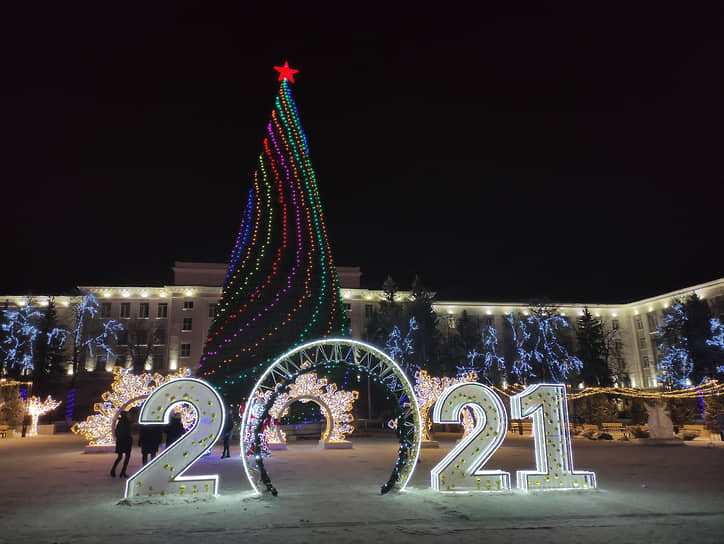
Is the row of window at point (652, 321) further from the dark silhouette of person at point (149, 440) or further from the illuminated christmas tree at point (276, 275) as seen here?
the dark silhouette of person at point (149, 440)

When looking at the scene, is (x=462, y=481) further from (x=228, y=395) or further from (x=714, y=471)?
(x=228, y=395)

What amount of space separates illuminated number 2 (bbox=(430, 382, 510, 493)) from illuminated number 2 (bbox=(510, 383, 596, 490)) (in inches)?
16.4

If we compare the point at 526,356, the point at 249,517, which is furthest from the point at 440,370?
the point at 249,517

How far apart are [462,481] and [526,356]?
38.0 meters

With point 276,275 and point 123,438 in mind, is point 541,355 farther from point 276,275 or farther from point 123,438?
point 123,438

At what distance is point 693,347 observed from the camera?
39031mm

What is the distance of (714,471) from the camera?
12.5 meters

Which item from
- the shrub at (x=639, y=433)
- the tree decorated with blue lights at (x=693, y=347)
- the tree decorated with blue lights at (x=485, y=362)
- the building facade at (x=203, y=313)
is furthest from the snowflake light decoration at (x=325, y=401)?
the tree decorated with blue lights at (x=693, y=347)

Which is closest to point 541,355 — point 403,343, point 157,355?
point 403,343

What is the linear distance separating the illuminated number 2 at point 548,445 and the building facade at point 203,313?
124ft

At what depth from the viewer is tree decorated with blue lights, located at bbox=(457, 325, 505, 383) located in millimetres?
41312

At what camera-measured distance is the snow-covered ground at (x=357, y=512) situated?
20.7 feet

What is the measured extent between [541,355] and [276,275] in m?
32.4

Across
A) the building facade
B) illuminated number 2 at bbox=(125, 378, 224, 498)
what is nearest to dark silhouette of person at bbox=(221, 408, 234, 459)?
illuminated number 2 at bbox=(125, 378, 224, 498)
